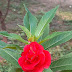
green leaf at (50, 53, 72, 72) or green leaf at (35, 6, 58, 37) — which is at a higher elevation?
green leaf at (35, 6, 58, 37)

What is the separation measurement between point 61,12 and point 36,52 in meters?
4.57

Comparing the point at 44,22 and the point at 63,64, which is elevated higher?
the point at 44,22

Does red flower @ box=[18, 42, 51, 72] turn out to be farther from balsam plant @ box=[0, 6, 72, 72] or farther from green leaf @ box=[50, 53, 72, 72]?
green leaf @ box=[50, 53, 72, 72]

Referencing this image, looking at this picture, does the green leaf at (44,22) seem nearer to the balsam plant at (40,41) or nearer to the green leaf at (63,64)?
the balsam plant at (40,41)

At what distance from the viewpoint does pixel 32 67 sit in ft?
1.99

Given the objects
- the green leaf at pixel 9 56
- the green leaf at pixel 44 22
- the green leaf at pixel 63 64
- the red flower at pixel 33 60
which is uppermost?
the green leaf at pixel 44 22

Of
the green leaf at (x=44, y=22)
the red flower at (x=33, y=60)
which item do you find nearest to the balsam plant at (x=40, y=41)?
the green leaf at (x=44, y=22)

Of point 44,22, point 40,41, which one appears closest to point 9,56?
A: point 40,41

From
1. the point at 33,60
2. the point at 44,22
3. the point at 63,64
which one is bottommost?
the point at 63,64

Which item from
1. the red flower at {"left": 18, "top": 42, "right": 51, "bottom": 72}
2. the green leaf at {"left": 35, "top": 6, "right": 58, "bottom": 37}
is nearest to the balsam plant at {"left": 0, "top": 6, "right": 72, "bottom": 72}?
the green leaf at {"left": 35, "top": 6, "right": 58, "bottom": 37}

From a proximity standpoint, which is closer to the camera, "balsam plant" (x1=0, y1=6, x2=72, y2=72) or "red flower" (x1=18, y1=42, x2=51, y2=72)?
"red flower" (x1=18, y1=42, x2=51, y2=72)

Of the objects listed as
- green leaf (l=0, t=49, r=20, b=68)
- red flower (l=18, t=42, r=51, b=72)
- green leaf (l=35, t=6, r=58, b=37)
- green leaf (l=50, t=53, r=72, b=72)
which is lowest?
green leaf (l=50, t=53, r=72, b=72)

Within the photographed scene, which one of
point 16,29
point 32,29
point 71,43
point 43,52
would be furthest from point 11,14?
point 43,52

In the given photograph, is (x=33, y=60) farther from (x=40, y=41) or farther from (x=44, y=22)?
(x=44, y=22)
